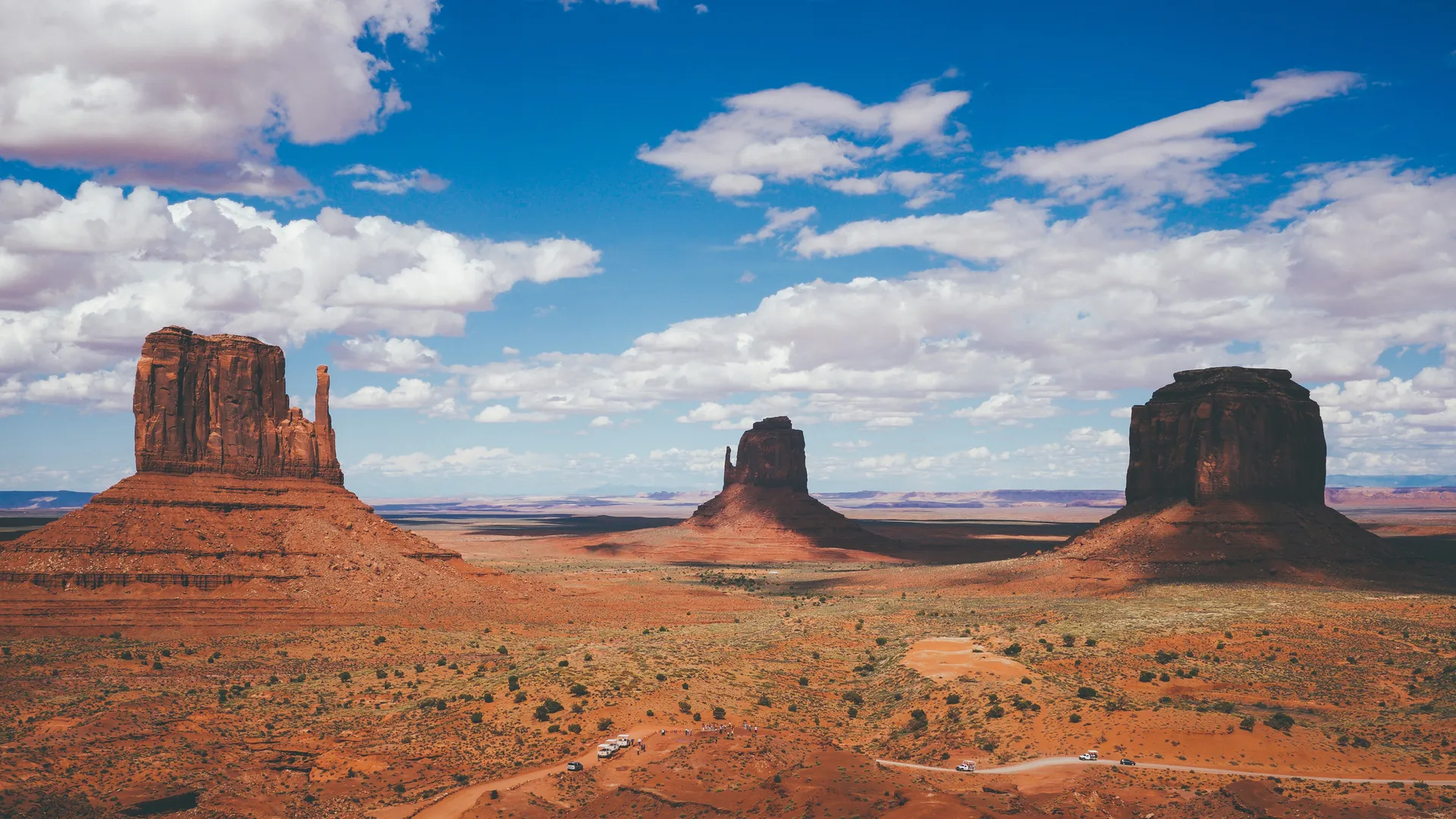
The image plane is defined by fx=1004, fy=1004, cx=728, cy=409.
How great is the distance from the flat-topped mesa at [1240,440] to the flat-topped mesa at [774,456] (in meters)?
81.5

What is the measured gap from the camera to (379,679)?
164ft

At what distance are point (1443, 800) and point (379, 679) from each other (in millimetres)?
43603

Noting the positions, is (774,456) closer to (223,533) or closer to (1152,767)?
(223,533)

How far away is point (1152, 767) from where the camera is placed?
1362 inches

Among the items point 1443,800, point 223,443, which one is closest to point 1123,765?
point 1443,800

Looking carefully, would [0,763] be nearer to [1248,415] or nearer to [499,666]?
[499,666]

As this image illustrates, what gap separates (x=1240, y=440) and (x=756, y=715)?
64162 millimetres

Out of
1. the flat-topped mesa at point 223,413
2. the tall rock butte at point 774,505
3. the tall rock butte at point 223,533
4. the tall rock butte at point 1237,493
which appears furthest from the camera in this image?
the tall rock butte at point 774,505

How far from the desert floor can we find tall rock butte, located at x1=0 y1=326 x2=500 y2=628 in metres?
3.83

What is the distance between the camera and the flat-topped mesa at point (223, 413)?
230 feet

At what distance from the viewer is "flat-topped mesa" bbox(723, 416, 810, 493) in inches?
6767

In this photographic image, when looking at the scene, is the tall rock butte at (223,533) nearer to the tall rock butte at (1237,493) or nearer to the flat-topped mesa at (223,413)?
the flat-topped mesa at (223,413)

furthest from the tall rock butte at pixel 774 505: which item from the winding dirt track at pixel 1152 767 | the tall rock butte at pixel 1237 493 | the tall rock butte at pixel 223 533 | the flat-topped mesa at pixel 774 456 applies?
the winding dirt track at pixel 1152 767

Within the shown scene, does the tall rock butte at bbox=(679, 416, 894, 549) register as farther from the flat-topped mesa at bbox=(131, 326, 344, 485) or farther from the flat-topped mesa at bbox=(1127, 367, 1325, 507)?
the flat-topped mesa at bbox=(131, 326, 344, 485)
